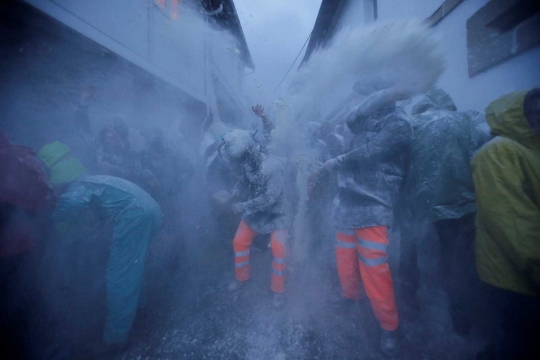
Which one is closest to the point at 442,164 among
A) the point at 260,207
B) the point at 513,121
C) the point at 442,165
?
the point at 442,165

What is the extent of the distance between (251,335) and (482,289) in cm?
224

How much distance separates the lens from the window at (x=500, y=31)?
74.8 inches

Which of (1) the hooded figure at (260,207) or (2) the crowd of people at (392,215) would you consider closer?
(2) the crowd of people at (392,215)

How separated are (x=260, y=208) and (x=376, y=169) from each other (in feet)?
4.72

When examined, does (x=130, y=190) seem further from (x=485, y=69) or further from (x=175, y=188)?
(x=485, y=69)

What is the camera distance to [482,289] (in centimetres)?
179

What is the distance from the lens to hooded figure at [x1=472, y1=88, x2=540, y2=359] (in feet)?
4.38

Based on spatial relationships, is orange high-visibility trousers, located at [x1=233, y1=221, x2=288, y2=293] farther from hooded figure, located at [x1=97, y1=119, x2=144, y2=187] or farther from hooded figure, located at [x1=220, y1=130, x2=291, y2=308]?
hooded figure, located at [x1=97, y1=119, x2=144, y2=187]

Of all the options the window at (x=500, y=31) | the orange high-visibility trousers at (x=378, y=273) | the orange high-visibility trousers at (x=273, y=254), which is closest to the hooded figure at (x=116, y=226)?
the orange high-visibility trousers at (x=273, y=254)

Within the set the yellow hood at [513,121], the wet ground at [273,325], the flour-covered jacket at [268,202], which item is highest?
the yellow hood at [513,121]

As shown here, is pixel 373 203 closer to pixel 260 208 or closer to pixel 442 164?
pixel 442 164

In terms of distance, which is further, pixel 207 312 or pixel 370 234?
pixel 207 312

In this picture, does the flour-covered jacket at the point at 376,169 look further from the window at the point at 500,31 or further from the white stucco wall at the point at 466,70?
the window at the point at 500,31

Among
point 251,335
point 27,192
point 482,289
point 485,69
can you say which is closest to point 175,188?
point 27,192
